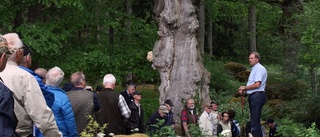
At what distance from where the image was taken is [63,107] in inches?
297

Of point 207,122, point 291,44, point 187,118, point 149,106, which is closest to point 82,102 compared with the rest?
point 187,118

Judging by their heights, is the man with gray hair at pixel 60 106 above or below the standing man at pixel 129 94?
above

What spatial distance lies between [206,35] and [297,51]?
47.5 ft

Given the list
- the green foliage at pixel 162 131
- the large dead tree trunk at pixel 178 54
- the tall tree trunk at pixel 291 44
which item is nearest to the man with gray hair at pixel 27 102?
the green foliage at pixel 162 131

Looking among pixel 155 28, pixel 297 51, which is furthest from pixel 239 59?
pixel 155 28

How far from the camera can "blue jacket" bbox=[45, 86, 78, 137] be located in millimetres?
7531

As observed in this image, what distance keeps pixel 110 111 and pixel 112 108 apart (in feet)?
0.19

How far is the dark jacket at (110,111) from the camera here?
10320mm

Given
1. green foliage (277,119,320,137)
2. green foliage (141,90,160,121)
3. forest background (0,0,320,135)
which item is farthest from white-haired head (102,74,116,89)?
green foliage (141,90,160,121)

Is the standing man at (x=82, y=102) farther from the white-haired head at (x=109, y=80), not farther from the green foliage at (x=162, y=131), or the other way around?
the green foliage at (x=162, y=131)

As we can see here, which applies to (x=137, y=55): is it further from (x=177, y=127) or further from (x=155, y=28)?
(x=177, y=127)

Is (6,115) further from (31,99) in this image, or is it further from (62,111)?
(62,111)

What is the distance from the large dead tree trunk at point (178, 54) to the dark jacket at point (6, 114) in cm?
1088

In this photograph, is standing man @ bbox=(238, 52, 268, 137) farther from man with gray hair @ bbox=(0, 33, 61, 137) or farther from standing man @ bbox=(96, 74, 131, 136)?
man with gray hair @ bbox=(0, 33, 61, 137)
